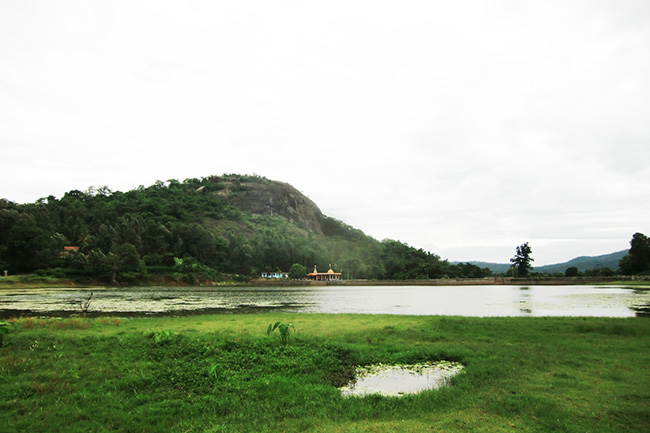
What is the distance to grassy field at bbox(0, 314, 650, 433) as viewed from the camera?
8062 mm

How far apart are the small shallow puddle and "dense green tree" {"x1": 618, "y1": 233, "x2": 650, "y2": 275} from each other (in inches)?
5642

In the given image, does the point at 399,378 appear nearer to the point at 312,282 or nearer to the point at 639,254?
the point at 312,282

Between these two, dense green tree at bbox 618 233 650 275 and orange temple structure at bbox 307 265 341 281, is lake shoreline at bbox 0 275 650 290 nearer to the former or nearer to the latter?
dense green tree at bbox 618 233 650 275

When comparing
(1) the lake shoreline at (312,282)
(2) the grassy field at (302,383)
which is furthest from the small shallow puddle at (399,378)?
(1) the lake shoreline at (312,282)

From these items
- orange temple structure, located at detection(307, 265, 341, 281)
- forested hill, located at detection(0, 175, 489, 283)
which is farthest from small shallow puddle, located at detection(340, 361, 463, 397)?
orange temple structure, located at detection(307, 265, 341, 281)

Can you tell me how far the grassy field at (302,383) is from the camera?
26.5 ft

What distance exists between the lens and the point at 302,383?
11.0 m

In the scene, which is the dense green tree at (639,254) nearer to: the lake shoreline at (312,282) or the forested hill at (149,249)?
the lake shoreline at (312,282)

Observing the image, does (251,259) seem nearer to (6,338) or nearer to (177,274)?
(177,274)

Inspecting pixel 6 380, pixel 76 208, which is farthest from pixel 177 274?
pixel 6 380

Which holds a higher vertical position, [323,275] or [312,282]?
[323,275]

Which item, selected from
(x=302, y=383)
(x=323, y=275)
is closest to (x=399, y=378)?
(x=302, y=383)

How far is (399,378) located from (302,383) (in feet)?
11.2

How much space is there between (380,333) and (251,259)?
132m
